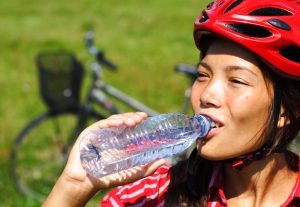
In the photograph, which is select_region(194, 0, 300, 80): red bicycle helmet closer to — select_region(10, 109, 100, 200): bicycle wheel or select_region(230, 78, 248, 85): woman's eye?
select_region(230, 78, 248, 85): woman's eye

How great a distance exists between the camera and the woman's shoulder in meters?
2.87

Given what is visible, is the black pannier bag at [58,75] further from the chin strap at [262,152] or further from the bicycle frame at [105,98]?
the chin strap at [262,152]

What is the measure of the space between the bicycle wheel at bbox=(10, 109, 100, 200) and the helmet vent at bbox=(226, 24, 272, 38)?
4326 millimetres

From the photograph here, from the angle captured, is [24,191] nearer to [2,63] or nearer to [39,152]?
[39,152]

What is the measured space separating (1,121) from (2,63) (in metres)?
3.07

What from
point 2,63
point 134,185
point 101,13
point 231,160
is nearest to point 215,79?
point 231,160

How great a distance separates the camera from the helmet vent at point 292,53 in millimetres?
2826

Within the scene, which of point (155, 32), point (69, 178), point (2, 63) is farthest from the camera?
point (155, 32)

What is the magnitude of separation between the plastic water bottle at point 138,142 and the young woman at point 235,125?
34 millimetres

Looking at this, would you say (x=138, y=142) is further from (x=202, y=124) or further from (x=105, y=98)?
(x=105, y=98)

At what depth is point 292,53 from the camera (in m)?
2.84

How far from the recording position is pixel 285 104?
114 inches

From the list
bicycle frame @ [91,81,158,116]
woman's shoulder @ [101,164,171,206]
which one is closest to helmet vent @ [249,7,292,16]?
woman's shoulder @ [101,164,171,206]

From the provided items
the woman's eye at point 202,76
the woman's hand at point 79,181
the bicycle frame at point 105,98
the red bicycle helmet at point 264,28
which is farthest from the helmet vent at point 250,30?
the bicycle frame at point 105,98
